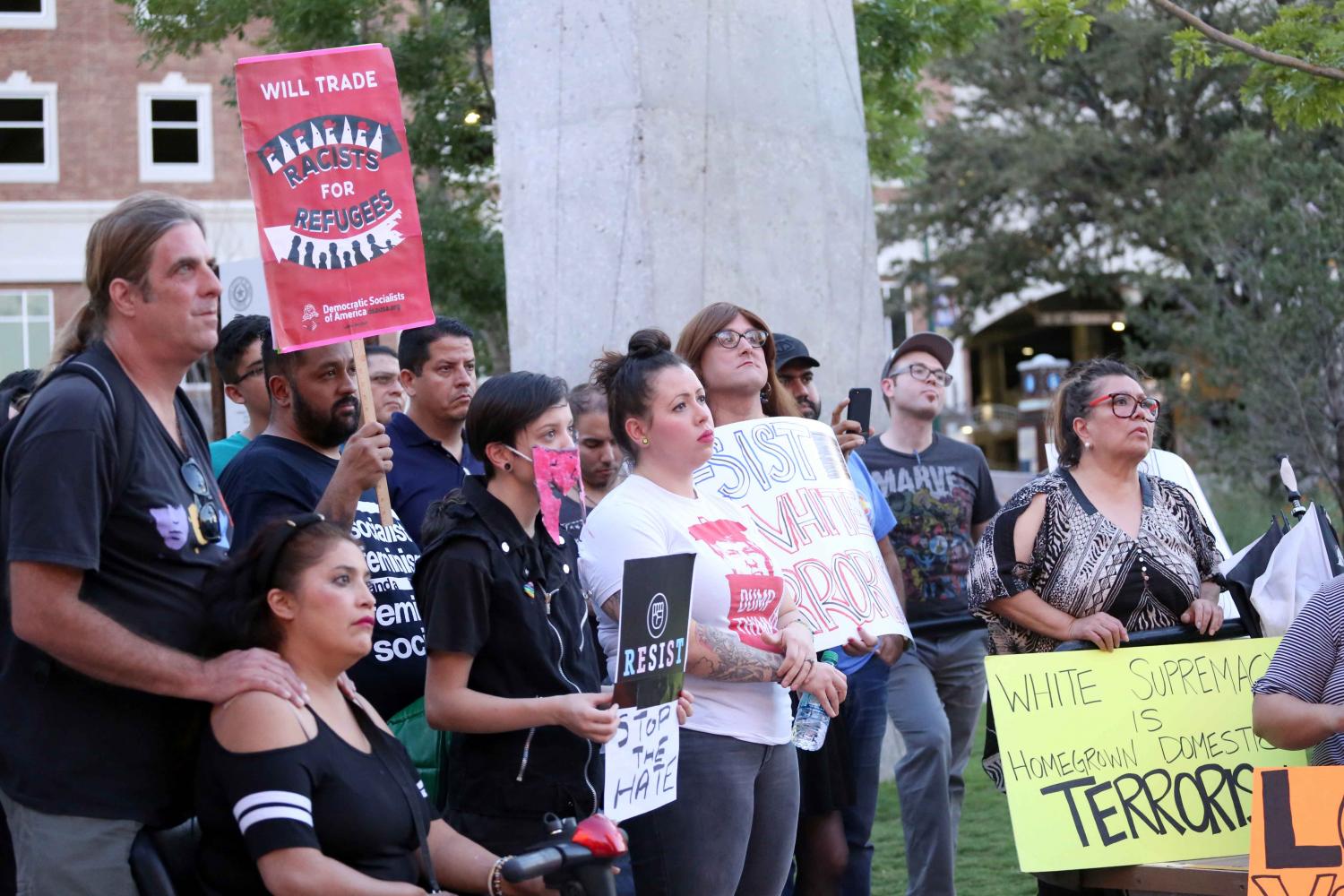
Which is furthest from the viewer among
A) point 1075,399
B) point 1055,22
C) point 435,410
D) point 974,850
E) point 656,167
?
point 1055,22

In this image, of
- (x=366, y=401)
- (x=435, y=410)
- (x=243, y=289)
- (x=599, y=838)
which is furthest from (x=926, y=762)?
(x=243, y=289)

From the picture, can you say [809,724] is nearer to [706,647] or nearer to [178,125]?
[706,647]

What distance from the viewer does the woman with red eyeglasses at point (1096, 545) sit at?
206 inches

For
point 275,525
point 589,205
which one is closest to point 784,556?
point 275,525

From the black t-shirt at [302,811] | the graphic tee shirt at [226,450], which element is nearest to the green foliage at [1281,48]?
the graphic tee shirt at [226,450]

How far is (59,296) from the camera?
32.6 meters

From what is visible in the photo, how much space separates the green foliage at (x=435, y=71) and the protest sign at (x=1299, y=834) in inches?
430

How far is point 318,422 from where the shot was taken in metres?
4.64

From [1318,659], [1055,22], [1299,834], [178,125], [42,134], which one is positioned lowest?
[1299,834]

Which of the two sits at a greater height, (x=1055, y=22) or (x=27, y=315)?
(x=27, y=315)

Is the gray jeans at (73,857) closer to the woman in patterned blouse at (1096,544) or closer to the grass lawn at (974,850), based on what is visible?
the woman in patterned blouse at (1096,544)

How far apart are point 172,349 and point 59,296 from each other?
31.4m

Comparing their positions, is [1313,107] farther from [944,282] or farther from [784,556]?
[944,282]

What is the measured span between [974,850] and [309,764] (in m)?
5.43
